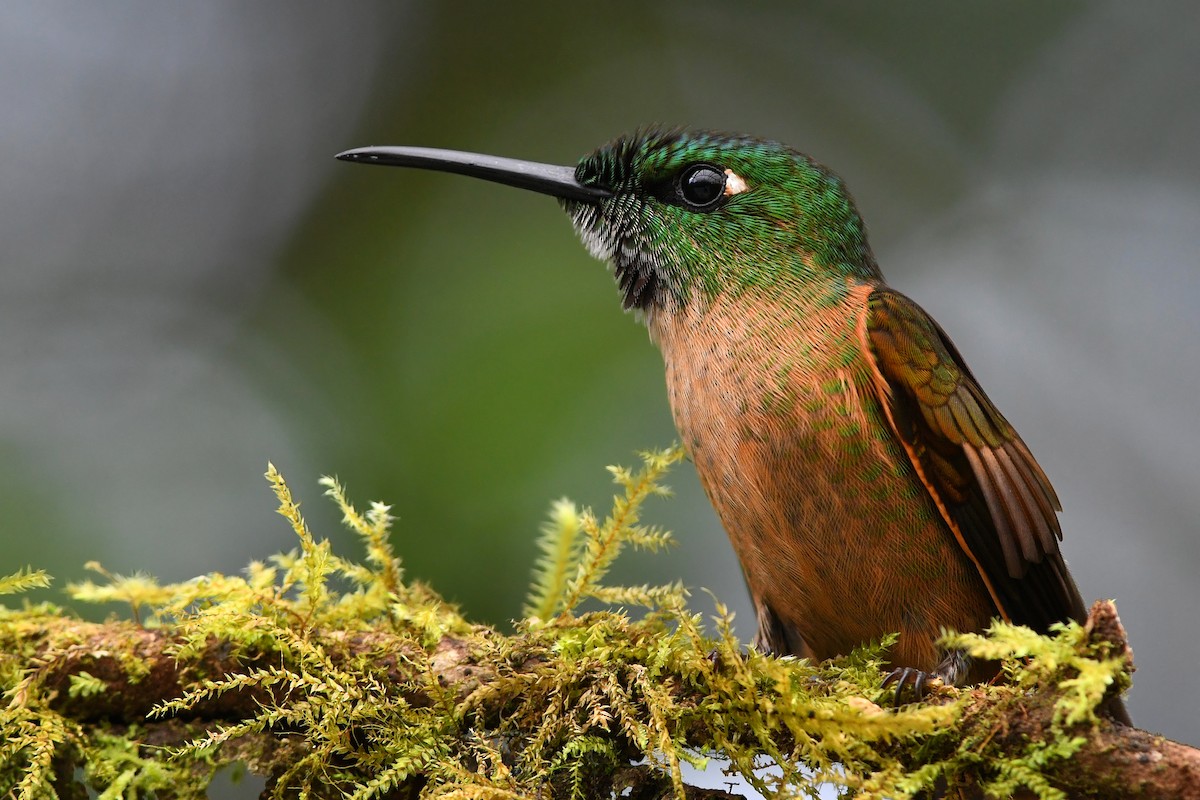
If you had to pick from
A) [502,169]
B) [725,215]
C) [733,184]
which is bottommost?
[725,215]

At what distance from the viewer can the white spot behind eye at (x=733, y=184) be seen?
4.07 m

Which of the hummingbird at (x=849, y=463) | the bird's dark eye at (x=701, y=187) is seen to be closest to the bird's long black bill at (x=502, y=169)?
the bird's dark eye at (x=701, y=187)

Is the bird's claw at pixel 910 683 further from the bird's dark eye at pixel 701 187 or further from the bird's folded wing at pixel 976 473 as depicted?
the bird's dark eye at pixel 701 187

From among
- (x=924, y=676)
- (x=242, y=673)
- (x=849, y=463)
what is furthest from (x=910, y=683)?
(x=242, y=673)

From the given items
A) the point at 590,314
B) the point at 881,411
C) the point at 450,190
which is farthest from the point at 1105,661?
the point at 450,190

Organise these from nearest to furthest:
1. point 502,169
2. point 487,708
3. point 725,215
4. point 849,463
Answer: point 487,708
point 849,463
point 725,215
point 502,169

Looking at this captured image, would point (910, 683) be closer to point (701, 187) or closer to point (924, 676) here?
point (924, 676)

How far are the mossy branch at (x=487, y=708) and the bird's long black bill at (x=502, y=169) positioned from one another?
1.77 meters

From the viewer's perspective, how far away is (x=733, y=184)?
4.09m

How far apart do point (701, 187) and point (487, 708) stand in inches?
89.1

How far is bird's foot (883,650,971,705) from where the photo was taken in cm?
273

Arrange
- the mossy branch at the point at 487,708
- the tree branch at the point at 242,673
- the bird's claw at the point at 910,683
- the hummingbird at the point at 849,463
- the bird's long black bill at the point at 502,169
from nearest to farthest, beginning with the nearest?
the mossy branch at the point at 487,708
the tree branch at the point at 242,673
the bird's claw at the point at 910,683
the hummingbird at the point at 849,463
the bird's long black bill at the point at 502,169

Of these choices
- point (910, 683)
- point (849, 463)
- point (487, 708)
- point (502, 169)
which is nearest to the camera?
point (487, 708)

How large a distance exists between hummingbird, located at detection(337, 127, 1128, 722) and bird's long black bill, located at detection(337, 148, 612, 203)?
0.61 meters
